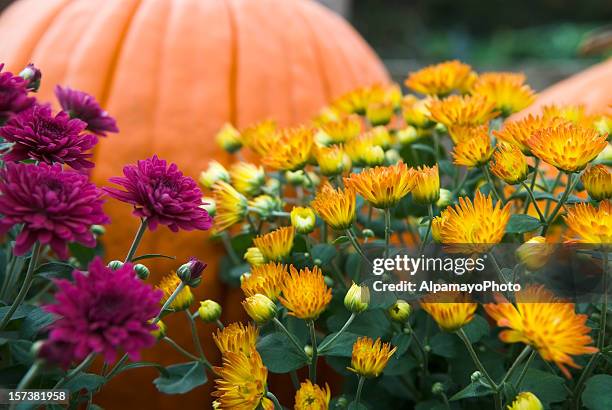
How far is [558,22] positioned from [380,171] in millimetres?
7144

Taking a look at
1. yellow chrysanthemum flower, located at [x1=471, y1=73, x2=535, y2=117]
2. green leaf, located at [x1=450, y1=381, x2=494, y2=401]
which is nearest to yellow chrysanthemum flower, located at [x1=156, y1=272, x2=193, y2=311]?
green leaf, located at [x1=450, y1=381, x2=494, y2=401]

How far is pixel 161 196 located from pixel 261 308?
0.33ft

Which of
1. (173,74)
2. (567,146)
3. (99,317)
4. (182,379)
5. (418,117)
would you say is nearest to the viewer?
(99,317)

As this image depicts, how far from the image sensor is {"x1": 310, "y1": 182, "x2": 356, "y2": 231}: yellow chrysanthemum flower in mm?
461

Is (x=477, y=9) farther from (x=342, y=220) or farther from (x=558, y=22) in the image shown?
(x=342, y=220)

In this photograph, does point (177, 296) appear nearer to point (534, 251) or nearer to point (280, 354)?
point (280, 354)

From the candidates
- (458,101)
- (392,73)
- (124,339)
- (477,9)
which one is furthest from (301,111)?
(477,9)

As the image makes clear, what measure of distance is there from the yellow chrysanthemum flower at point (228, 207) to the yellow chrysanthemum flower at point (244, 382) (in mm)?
180

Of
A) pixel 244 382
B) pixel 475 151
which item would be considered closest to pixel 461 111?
pixel 475 151

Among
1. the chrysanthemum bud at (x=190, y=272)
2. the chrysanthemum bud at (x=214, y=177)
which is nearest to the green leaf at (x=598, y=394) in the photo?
the chrysanthemum bud at (x=190, y=272)

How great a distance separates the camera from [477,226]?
410mm

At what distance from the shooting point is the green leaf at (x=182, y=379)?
52cm

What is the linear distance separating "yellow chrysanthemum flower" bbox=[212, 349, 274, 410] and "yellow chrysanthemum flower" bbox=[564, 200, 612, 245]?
0.21 meters

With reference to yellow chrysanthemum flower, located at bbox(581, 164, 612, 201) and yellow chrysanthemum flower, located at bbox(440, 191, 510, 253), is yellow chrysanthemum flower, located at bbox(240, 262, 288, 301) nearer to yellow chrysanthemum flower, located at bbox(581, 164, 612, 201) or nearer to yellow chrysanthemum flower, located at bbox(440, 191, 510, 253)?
yellow chrysanthemum flower, located at bbox(440, 191, 510, 253)
